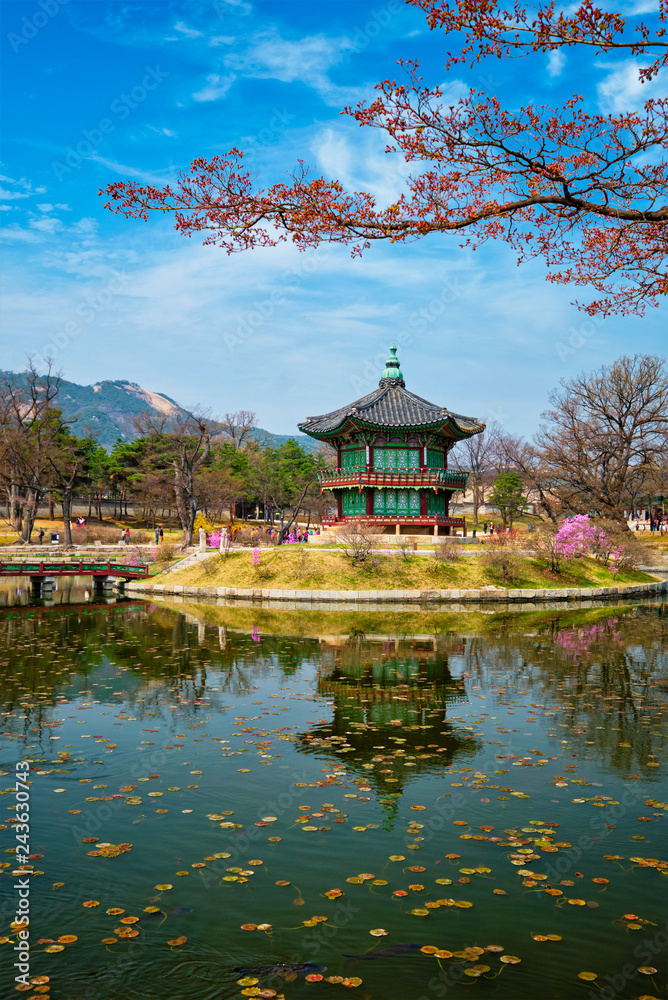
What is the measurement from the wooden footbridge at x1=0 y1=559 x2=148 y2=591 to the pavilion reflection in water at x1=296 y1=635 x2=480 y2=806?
23104mm

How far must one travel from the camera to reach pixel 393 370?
1870 inches

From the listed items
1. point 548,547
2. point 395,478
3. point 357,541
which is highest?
point 395,478

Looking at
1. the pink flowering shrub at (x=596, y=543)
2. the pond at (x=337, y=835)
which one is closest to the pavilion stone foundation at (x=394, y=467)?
the pink flowering shrub at (x=596, y=543)

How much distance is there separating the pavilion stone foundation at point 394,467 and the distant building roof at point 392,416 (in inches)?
2.4

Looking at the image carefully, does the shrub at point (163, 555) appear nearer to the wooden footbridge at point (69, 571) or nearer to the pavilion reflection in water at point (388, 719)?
the wooden footbridge at point (69, 571)

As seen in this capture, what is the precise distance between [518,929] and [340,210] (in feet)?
19.6

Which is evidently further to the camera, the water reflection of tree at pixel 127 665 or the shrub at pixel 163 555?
the shrub at pixel 163 555

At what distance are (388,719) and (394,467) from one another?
1266 inches

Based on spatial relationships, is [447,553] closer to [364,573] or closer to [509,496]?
[364,573]

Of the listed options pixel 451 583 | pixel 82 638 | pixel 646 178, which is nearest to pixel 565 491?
pixel 451 583

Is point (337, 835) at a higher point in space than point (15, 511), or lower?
lower

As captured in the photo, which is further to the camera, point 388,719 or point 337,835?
point 388,719

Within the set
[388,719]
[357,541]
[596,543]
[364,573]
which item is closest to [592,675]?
[388,719]

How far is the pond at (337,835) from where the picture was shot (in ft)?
15.3
